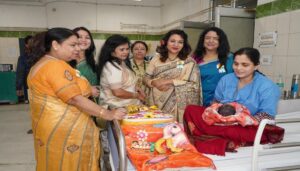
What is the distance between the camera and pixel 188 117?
1561mm

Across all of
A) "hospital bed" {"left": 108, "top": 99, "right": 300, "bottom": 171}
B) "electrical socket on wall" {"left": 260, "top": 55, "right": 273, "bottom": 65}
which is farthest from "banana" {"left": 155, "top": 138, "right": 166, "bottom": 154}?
"electrical socket on wall" {"left": 260, "top": 55, "right": 273, "bottom": 65}

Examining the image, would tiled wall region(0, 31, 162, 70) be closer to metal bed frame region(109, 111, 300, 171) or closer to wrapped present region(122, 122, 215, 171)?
wrapped present region(122, 122, 215, 171)

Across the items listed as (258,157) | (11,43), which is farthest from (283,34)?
(11,43)

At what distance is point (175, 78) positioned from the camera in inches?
83.7

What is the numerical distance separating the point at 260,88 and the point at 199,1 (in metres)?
3.83

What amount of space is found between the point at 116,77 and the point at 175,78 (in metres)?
0.55

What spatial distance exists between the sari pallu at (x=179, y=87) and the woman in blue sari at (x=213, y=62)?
0.11 m

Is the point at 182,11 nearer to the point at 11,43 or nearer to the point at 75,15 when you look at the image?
the point at 75,15

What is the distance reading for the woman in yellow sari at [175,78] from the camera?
209 cm

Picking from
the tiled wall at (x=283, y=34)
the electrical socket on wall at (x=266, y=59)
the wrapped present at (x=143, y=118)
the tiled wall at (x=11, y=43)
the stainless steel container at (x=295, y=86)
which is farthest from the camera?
the tiled wall at (x=11, y=43)

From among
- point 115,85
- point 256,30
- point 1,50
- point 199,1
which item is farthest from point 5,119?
point 256,30

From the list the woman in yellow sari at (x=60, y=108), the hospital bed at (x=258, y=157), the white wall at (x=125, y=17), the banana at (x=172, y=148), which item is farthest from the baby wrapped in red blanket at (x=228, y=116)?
the white wall at (x=125, y=17)

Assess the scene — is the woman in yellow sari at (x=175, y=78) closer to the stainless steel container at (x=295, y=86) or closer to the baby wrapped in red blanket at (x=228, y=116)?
the baby wrapped in red blanket at (x=228, y=116)

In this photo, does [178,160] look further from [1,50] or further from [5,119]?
[1,50]
